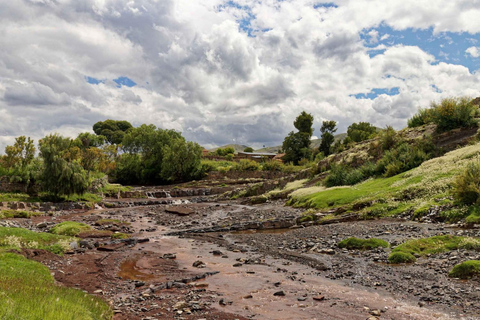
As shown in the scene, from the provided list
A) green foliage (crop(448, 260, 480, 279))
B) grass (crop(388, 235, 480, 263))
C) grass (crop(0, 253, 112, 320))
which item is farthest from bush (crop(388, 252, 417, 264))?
grass (crop(0, 253, 112, 320))

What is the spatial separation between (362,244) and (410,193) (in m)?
12.2

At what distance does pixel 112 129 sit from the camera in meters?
156

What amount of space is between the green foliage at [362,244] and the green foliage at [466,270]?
4870 millimetres

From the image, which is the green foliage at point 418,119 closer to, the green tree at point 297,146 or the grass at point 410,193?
the grass at point 410,193

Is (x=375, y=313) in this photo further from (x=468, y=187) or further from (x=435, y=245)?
(x=468, y=187)

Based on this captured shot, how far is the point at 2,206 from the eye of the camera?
1399 inches

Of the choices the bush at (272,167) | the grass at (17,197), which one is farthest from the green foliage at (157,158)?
the grass at (17,197)

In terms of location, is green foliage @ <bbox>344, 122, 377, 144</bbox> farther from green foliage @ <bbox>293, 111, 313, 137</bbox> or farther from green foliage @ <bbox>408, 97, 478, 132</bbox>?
green foliage @ <bbox>408, 97, 478, 132</bbox>

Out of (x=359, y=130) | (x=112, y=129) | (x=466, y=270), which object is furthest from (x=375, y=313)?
(x=112, y=129)

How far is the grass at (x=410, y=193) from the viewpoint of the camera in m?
23.9

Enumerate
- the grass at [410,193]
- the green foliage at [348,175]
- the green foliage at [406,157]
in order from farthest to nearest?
the green foliage at [348,175]
the green foliage at [406,157]
the grass at [410,193]

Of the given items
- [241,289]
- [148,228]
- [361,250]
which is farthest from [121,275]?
[148,228]

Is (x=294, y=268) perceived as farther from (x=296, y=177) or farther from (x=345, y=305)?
(x=296, y=177)

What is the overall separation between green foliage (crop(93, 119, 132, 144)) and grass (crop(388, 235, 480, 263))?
143293mm
